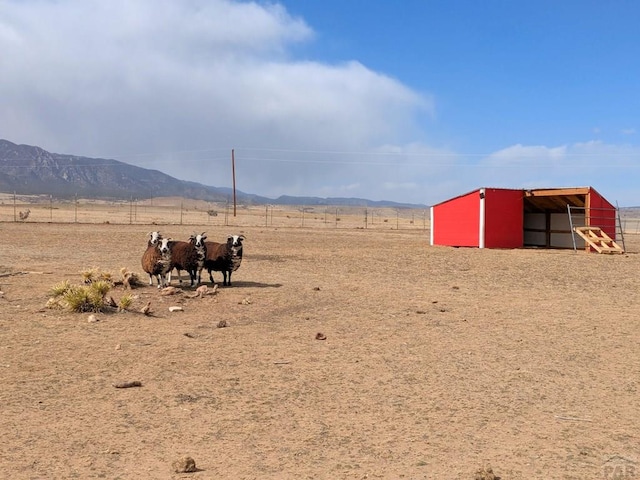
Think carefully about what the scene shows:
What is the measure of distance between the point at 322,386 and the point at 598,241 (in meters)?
26.2

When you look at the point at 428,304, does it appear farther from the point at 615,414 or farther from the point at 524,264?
the point at 524,264

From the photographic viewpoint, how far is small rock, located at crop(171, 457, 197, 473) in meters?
5.34

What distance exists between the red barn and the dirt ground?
1628 centimetres

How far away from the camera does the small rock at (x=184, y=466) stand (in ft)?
17.5

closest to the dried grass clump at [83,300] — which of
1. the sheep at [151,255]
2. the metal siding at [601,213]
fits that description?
the sheep at [151,255]

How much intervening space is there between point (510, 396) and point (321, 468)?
123 inches

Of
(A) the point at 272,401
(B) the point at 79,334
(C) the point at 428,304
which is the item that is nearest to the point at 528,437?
(A) the point at 272,401

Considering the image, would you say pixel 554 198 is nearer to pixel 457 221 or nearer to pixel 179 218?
pixel 457 221

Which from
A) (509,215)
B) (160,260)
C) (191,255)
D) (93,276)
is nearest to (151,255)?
(160,260)

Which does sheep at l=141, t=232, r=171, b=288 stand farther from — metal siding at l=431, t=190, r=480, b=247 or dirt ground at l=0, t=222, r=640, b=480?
metal siding at l=431, t=190, r=480, b=247

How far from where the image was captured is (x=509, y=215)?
33125 mm

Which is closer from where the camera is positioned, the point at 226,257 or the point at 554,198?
the point at 226,257

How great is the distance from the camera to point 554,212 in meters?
36.5

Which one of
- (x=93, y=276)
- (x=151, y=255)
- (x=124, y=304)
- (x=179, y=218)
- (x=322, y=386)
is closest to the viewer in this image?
(x=322, y=386)
